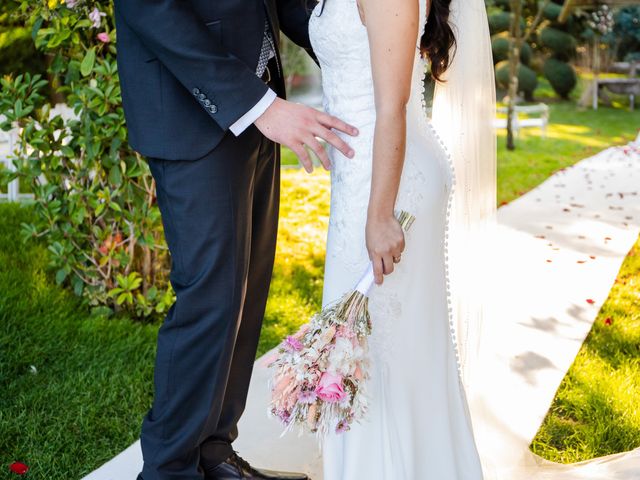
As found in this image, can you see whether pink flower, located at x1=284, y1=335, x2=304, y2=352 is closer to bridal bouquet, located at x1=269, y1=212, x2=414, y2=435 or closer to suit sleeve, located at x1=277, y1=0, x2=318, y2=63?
bridal bouquet, located at x1=269, y1=212, x2=414, y2=435

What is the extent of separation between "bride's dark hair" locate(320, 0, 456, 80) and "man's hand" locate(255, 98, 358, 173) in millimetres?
359

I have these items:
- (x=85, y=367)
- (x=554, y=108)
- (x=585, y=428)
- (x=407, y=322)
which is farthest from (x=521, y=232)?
(x=554, y=108)

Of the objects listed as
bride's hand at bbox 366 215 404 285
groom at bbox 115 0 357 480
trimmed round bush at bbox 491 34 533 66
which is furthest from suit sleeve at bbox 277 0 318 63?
trimmed round bush at bbox 491 34 533 66

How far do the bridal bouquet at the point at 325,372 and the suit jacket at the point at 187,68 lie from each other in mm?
559

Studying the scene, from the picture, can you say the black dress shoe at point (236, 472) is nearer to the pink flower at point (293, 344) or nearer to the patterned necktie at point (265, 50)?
the pink flower at point (293, 344)

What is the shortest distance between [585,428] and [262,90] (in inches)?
73.9

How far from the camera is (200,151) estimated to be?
211 cm

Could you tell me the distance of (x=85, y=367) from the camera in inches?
142

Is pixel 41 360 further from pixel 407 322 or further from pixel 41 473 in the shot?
pixel 407 322

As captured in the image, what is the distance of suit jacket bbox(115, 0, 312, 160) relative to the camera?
198cm

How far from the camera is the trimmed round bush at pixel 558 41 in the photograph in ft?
58.4

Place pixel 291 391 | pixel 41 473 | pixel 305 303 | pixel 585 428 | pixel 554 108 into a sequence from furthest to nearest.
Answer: pixel 554 108, pixel 305 303, pixel 585 428, pixel 41 473, pixel 291 391

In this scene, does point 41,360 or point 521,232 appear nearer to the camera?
point 41,360

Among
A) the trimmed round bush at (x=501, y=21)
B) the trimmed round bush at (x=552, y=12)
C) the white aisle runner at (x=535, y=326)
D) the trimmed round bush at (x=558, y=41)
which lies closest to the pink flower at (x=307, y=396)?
the white aisle runner at (x=535, y=326)
